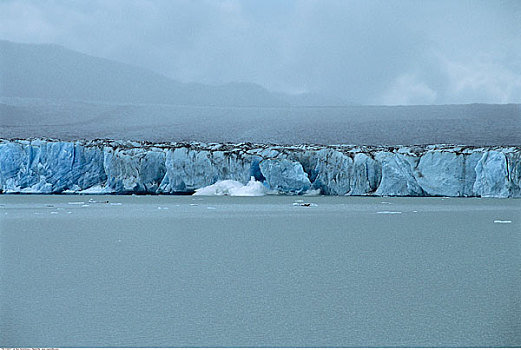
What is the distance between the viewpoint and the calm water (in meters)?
2.28

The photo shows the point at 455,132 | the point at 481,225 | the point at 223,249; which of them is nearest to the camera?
the point at 223,249

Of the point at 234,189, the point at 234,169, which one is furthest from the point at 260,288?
the point at 234,189

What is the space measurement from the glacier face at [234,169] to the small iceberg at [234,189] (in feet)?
0.40

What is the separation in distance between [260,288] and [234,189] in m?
12.1

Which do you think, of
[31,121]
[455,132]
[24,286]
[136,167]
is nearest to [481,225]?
[24,286]

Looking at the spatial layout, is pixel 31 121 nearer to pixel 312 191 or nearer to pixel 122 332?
pixel 312 191

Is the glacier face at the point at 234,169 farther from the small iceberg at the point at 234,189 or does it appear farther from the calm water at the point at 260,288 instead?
the calm water at the point at 260,288

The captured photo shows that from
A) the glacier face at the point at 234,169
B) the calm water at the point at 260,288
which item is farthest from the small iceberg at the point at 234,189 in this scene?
the calm water at the point at 260,288

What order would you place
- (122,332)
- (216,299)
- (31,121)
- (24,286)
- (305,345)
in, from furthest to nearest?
(31,121) < (24,286) < (216,299) < (122,332) < (305,345)

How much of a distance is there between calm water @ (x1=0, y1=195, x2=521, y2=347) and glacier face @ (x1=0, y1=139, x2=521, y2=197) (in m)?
8.35

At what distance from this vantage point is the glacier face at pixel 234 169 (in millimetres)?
14305

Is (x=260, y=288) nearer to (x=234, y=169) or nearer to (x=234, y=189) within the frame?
(x=234, y=169)

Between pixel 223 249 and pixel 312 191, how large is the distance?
417 inches

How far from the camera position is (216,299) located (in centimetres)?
290
